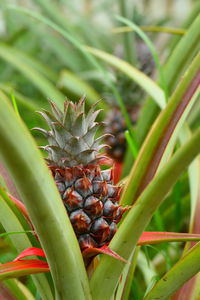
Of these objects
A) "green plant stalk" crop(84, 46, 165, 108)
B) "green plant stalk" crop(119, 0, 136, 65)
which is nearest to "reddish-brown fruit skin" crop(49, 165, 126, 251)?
"green plant stalk" crop(84, 46, 165, 108)

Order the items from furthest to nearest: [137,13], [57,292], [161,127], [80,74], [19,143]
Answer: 1. [80,74]
2. [137,13]
3. [161,127]
4. [57,292]
5. [19,143]

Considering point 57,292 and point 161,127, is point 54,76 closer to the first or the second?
point 161,127

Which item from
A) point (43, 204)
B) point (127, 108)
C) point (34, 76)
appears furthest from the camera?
point (127, 108)

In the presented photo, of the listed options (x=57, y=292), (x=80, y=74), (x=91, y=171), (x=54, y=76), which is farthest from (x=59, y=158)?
(x=80, y=74)

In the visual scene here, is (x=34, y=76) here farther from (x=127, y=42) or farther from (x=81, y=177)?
(x=81, y=177)

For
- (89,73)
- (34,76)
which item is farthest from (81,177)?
(89,73)

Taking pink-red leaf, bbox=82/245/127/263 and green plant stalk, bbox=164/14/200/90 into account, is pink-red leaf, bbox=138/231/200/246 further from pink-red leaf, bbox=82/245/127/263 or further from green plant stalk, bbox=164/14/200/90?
green plant stalk, bbox=164/14/200/90
